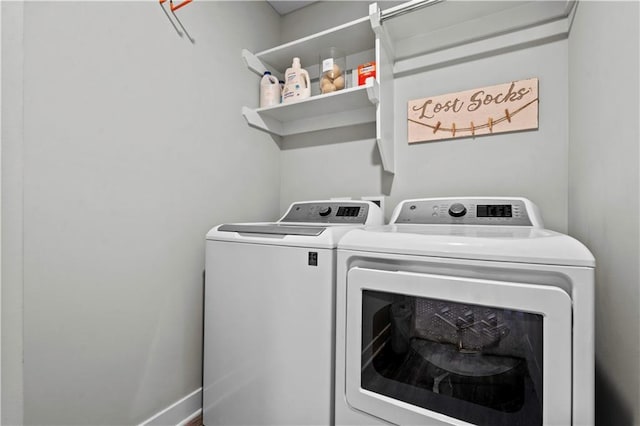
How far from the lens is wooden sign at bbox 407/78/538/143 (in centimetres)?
140

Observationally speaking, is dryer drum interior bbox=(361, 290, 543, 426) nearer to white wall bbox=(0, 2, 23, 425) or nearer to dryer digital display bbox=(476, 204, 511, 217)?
dryer digital display bbox=(476, 204, 511, 217)

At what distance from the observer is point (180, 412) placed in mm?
1366

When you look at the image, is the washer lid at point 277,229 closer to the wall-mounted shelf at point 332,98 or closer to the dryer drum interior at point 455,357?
the dryer drum interior at point 455,357

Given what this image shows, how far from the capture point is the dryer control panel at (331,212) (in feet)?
4.76

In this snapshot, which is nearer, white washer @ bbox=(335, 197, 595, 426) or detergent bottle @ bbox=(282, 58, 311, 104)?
white washer @ bbox=(335, 197, 595, 426)

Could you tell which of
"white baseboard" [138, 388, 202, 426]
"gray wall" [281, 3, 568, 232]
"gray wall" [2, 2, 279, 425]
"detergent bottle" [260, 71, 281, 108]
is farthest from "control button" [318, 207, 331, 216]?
"white baseboard" [138, 388, 202, 426]

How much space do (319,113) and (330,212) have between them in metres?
0.69

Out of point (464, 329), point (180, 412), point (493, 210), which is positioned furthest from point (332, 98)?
point (180, 412)

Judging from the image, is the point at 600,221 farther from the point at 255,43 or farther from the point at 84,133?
the point at 255,43

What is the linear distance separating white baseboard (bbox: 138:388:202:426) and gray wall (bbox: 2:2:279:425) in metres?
0.03

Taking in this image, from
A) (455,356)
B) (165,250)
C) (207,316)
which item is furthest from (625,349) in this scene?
(165,250)

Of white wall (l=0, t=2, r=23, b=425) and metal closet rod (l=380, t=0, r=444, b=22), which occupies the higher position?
metal closet rod (l=380, t=0, r=444, b=22)

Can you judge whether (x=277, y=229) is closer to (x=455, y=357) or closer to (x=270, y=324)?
(x=270, y=324)

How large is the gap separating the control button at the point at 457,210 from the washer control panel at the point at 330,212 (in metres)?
0.37
